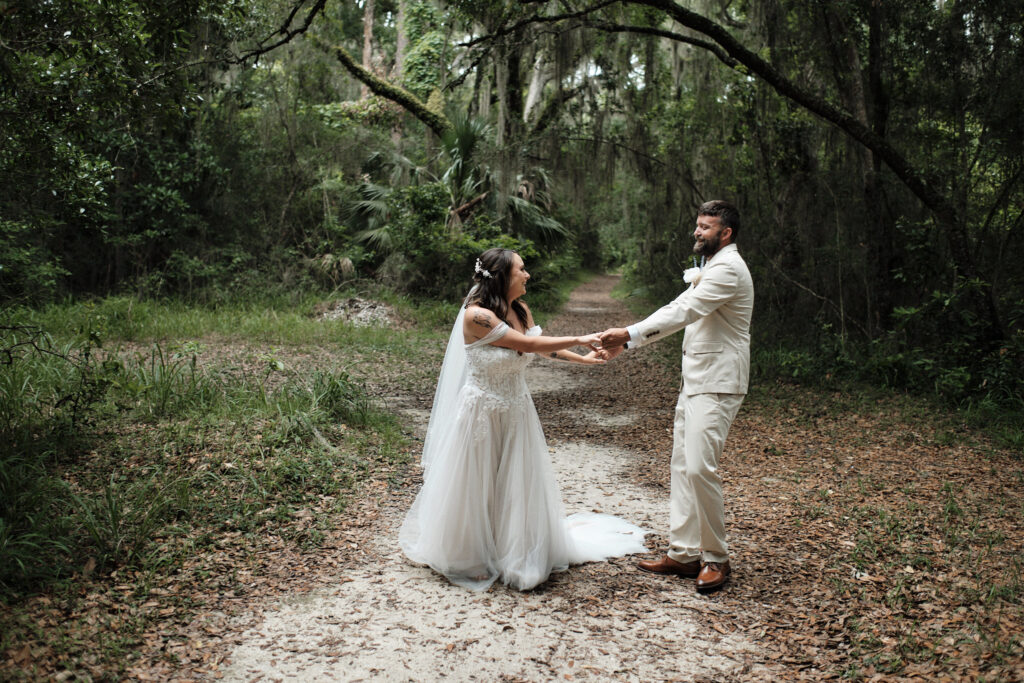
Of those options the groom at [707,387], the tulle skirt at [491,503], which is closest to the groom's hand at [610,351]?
the groom at [707,387]

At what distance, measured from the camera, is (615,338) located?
4.12m

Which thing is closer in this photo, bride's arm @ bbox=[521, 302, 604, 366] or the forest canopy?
bride's arm @ bbox=[521, 302, 604, 366]

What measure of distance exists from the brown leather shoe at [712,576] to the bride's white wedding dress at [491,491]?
67 centimetres

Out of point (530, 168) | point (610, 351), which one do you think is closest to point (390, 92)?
point (530, 168)

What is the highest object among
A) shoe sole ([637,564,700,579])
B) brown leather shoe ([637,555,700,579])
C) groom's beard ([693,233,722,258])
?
groom's beard ([693,233,722,258])

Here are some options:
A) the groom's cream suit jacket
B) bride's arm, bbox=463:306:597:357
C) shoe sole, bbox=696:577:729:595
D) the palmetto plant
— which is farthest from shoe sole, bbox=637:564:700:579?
the palmetto plant

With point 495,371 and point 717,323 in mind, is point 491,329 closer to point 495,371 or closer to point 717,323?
point 495,371

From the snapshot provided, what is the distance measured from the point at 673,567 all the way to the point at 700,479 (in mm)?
549

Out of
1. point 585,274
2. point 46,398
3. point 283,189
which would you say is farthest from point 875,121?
point 585,274

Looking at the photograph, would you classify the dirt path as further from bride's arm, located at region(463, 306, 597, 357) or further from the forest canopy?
the forest canopy

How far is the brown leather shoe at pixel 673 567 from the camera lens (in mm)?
3859

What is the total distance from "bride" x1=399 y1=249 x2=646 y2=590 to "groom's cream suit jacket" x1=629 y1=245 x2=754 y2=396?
2.25 feet

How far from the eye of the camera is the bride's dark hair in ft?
12.7

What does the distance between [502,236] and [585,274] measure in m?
20.9
